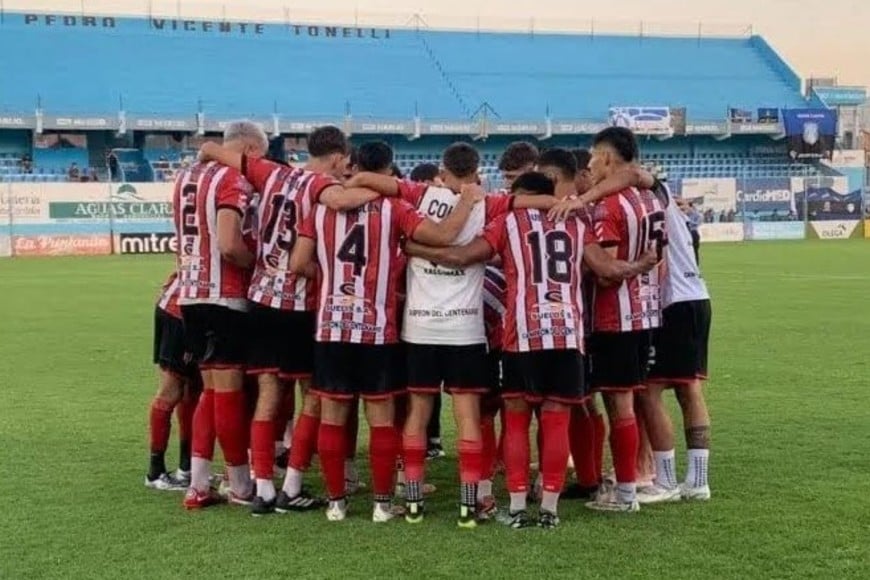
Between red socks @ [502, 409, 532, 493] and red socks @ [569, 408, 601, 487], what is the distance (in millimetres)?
607

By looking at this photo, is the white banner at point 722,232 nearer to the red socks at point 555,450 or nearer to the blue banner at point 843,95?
the blue banner at point 843,95

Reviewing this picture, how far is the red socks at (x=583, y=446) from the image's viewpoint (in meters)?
6.24

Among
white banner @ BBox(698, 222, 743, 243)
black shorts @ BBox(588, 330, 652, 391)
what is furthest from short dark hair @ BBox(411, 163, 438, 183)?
white banner @ BBox(698, 222, 743, 243)

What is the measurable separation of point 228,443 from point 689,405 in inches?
104

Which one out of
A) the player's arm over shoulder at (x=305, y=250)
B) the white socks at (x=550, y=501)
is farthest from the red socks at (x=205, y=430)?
the white socks at (x=550, y=501)

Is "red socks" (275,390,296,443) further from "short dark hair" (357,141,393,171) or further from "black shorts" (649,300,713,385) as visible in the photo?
"black shorts" (649,300,713,385)

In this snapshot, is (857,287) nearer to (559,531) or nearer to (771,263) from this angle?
(771,263)

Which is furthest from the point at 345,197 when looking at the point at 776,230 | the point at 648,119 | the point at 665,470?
the point at 648,119

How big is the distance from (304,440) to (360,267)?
1059mm

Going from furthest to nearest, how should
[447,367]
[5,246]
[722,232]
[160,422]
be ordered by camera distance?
[722,232], [5,246], [160,422], [447,367]

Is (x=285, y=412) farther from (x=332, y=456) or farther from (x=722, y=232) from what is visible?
(x=722, y=232)

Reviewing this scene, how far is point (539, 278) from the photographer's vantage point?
5531mm

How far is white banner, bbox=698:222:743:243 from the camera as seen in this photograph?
129 feet

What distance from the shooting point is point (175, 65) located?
159 ft
